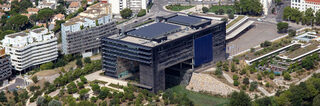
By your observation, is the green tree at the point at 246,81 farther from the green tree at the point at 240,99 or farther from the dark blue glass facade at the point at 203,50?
the dark blue glass facade at the point at 203,50

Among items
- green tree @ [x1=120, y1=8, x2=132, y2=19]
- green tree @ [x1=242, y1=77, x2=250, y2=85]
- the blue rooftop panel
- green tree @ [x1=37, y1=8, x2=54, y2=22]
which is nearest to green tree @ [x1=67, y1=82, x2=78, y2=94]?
the blue rooftop panel

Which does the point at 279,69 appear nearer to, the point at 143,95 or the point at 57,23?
the point at 143,95

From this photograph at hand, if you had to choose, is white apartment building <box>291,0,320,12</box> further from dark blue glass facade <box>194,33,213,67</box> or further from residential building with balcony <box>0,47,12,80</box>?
residential building with balcony <box>0,47,12,80</box>

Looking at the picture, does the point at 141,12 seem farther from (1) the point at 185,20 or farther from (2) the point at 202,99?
(2) the point at 202,99

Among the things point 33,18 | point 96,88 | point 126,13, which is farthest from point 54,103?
point 126,13

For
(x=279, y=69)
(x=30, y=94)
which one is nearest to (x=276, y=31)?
(x=279, y=69)

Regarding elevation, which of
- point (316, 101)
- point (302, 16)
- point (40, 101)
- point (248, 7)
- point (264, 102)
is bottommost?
point (264, 102)

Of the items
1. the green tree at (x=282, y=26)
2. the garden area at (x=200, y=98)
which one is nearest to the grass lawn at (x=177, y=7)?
the green tree at (x=282, y=26)
